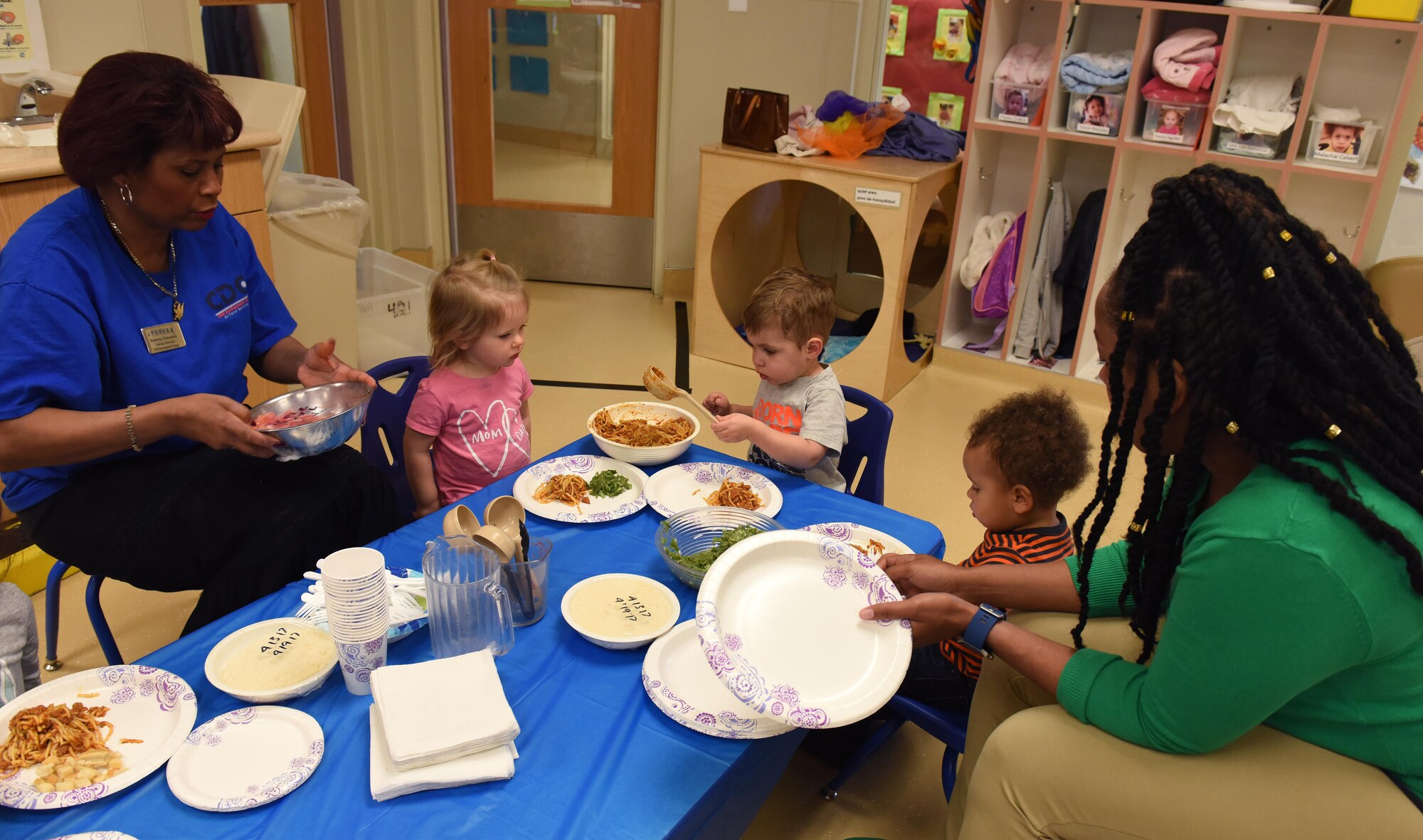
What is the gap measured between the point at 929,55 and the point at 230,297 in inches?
179

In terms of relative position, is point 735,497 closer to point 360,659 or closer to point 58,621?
point 360,659

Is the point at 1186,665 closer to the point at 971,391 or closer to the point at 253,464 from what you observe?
the point at 253,464

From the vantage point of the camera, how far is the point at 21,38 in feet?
9.55

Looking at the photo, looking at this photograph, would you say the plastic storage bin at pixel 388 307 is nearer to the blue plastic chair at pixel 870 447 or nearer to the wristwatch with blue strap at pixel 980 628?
the blue plastic chair at pixel 870 447

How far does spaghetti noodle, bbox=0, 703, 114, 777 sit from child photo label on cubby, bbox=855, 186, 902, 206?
10.2 feet

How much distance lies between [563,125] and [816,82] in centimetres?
132

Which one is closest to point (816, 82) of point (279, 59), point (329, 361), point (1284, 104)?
point (1284, 104)

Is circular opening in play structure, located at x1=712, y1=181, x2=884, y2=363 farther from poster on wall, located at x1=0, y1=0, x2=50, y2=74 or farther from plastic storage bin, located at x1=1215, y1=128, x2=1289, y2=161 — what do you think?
poster on wall, located at x1=0, y1=0, x2=50, y2=74

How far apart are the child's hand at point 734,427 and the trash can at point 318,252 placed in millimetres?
2060

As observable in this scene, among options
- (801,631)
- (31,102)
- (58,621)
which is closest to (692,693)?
(801,631)

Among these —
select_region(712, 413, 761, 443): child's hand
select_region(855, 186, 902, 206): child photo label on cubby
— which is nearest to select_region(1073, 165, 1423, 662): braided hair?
select_region(712, 413, 761, 443): child's hand

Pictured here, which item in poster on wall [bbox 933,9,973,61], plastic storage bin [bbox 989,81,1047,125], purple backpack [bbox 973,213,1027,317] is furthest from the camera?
poster on wall [bbox 933,9,973,61]

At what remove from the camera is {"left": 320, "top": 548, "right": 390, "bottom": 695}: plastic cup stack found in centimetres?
127

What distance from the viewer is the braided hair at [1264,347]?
3.89 feet
